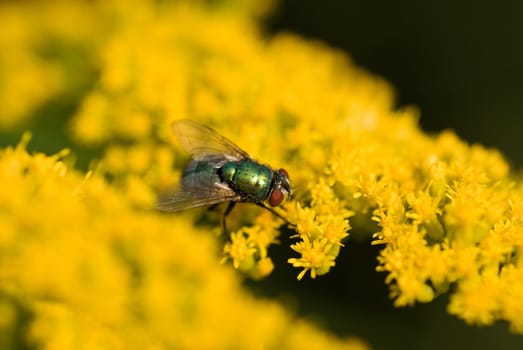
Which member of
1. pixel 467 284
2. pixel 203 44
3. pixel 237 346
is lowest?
pixel 237 346

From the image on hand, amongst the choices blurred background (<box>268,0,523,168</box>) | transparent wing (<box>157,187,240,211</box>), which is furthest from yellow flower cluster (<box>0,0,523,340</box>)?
blurred background (<box>268,0,523,168</box>)

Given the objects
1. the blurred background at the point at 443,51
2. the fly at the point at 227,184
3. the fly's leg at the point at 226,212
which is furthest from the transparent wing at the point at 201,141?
the blurred background at the point at 443,51

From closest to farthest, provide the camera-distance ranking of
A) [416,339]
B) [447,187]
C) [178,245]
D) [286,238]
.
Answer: [447,187]
[178,245]
[286,238]
[416,339]

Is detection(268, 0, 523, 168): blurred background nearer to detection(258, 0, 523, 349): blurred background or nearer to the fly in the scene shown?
detection(258, 0, 523, 349): blurred background

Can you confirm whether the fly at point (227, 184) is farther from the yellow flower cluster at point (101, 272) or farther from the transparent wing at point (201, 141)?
the yellow flower cluster at point (101, 272)

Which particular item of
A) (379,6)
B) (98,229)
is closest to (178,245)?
(98,229)

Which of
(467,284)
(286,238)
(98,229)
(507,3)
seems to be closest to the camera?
(467,284)

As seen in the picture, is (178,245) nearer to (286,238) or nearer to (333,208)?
(286,238)

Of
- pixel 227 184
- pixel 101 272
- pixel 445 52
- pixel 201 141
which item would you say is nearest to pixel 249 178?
pixel 227 184
